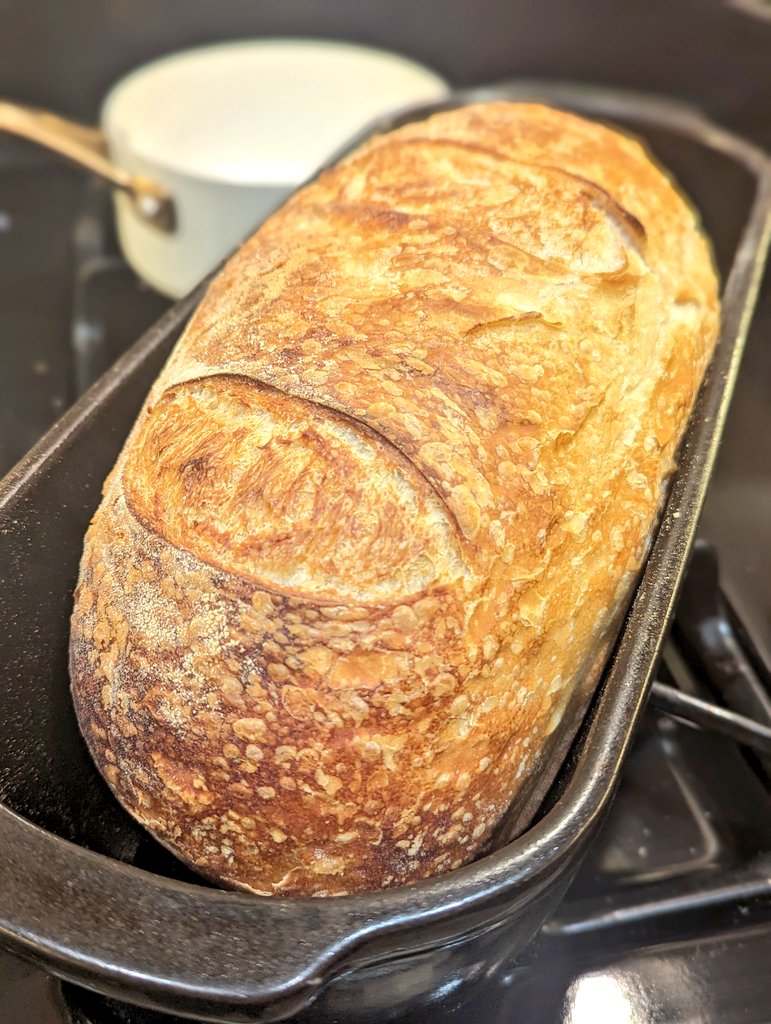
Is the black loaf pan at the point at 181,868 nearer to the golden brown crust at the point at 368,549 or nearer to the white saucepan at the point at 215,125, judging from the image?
the golden brown crust at the point at 368,549

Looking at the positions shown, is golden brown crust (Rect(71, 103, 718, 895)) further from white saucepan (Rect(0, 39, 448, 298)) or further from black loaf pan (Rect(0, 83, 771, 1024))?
white saucepan (Rect(0, 39, 448, 298))

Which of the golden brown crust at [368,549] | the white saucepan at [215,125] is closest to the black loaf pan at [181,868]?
the golden brown crust at [368,549]

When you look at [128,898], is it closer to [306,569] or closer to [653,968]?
[306,569]

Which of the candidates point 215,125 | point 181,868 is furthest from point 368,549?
point 215,125

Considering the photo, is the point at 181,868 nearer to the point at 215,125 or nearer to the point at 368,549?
the point at 368,549

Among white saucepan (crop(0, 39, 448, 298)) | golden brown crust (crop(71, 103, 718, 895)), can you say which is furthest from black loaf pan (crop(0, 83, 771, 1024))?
white saucepan (crop(0, 39, 448, 298))

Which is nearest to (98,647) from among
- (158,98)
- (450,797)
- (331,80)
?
(450,797)
